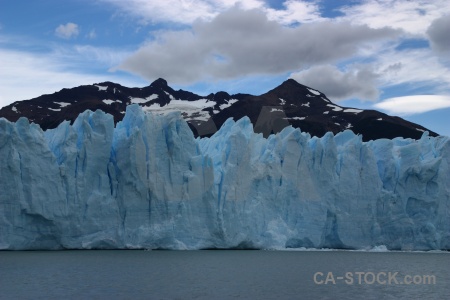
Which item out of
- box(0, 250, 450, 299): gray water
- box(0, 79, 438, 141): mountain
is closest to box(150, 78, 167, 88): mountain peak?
box(0, 79, 438, 141): mountain

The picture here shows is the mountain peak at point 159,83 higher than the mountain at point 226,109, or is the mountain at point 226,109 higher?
the mountain peak at point 159,83

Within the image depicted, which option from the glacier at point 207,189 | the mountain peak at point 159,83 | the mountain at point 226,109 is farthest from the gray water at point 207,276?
the mountain peak at point 159,83

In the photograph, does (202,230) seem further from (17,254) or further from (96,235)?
(17,254)

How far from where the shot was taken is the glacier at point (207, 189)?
26.0 meters

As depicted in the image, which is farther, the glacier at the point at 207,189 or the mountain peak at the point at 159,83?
the mountain peak at the point at 159,83

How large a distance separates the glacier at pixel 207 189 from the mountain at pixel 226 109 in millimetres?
21377

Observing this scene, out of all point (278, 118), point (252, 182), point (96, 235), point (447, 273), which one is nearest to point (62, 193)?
point (96, 235)

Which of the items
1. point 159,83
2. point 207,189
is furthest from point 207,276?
point 159,83

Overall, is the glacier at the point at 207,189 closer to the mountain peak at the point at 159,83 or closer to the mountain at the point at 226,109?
the mountain at the point at 226,109

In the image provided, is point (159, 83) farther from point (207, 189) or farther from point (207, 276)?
point (207, 276)

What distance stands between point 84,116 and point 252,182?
8.59m

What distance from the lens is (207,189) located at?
92.3 feet

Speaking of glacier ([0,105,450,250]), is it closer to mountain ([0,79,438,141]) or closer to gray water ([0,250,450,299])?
gray water ([0,250,450,299])

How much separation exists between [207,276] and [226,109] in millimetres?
54725
